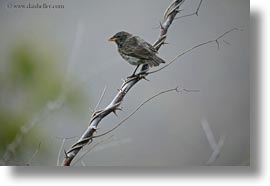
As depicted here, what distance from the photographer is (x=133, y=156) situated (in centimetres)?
183

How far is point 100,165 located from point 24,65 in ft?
1.64

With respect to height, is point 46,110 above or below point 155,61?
below

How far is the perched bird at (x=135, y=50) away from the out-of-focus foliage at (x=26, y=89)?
24 centimetres

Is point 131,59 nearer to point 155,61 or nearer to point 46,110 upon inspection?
point 155,61

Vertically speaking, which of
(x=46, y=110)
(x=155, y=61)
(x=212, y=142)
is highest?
(x=155, y=61)

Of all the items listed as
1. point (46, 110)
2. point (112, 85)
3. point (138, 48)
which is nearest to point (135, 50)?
point (138, 48)

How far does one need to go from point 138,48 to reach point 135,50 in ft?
0.05

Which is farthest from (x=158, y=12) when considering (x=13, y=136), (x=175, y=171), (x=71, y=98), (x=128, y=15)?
(x=13, y=136)

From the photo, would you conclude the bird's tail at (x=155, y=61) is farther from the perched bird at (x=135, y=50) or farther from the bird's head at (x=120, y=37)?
the bird's head at (x=120, y=37)

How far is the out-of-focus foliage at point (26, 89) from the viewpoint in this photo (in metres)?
1.84

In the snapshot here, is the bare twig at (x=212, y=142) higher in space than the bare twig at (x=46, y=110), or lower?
lower

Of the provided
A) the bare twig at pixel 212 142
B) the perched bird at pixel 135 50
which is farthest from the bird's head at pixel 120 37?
the bare twig at pixel 212 142

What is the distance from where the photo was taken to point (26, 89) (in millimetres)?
1850

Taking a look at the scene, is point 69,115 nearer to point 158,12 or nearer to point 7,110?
point 7,110
